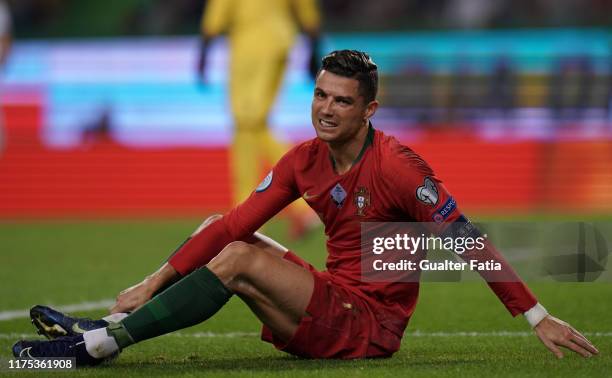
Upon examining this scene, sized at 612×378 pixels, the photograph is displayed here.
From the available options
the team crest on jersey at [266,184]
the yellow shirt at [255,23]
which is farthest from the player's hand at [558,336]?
the yellow shirt at [255,23]

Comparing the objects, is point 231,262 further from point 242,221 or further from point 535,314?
point 535,314

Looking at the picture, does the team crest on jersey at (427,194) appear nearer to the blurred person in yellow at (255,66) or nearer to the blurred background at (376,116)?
the blurred person in yellow at (255,66)

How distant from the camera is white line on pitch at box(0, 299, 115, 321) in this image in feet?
22.5

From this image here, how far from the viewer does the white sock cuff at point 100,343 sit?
15.4ft

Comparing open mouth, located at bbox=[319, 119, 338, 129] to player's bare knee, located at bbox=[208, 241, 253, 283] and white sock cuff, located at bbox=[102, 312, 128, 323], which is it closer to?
player's bare knee, located at bbox=[208, 241, 253, 283]

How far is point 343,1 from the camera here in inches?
770

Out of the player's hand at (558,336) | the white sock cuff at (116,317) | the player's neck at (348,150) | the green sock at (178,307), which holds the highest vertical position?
the player's neck at (348,150)

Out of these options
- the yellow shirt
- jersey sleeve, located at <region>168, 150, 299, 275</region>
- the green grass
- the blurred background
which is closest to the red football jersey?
jersey sleeve, located at <region>168, 150, 299, 275</region>

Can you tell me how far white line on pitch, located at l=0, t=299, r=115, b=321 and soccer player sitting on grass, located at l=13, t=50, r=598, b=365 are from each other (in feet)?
6.28

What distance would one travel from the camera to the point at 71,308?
23.7ft

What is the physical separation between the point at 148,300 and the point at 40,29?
15.9 m

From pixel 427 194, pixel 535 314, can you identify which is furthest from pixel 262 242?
pixel 535 314

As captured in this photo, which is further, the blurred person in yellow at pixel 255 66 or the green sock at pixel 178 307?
the blurred person in yellow at pixel 255 66

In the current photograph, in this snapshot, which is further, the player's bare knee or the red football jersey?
the red football jersey
